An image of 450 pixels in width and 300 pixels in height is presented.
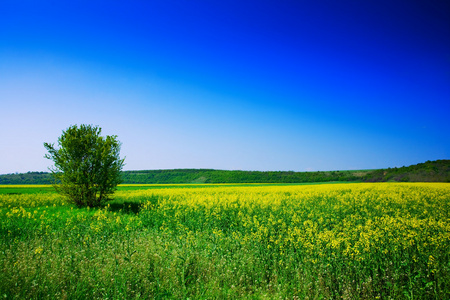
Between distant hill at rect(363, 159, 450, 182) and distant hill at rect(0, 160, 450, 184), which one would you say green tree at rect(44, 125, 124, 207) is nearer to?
distant hill at rect(0, 160, 450, 184)

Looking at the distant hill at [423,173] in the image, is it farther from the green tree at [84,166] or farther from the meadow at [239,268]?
the green tree at [84,166]

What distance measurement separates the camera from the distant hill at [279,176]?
49219 millimetres

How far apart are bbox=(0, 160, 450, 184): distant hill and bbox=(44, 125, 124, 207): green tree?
34854 mm

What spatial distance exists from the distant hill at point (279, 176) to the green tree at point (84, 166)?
34854 millimetres

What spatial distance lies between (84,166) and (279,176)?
76.8 meters

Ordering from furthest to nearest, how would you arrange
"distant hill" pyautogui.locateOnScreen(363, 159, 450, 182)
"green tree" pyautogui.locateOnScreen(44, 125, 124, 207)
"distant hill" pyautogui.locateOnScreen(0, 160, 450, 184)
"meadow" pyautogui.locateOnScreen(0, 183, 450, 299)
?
"distant hill" pyautogui.locateOnScreen(0, 160, 450, 184)
"distant hill" pyautogui.locateOnScreen(363, 159, 450, 182)
"green tree" pyautogui.locateOnScreen(44, 125, 124, 207)
"meadow" pyautogui.locateOnScreen(0, 183, 450, 299)

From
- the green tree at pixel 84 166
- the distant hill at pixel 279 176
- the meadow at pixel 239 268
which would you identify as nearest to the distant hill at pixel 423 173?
the distant hill at pixel 279 176

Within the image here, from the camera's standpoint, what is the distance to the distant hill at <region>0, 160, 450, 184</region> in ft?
161

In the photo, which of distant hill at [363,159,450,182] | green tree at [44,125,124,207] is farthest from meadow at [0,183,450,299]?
distant hill at [363,159,450,182]

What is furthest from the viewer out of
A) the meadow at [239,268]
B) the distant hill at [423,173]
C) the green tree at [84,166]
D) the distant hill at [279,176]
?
the distant hill at [279,176]

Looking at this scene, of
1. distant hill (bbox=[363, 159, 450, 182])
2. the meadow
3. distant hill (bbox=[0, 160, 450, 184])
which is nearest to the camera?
the meadow

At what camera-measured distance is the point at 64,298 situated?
3.77m

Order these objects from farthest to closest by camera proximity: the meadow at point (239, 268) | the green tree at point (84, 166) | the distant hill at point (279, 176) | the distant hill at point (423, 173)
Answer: the distant hill at point (279, 176) → the distant hill at point (423, 173) → the green tree at point (84, 166) → the meadow at point (239, 268)

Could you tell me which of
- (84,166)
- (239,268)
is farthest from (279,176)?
(239,268)
